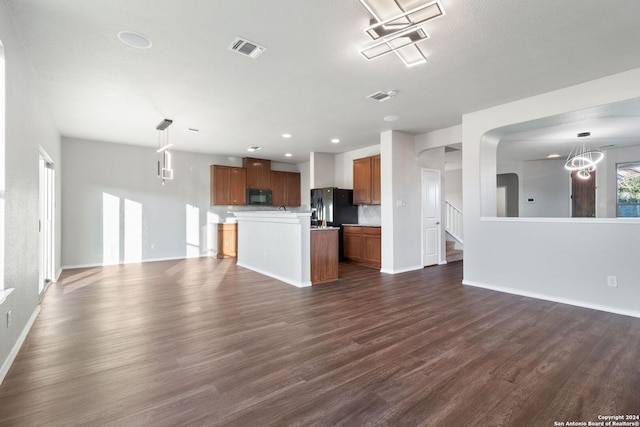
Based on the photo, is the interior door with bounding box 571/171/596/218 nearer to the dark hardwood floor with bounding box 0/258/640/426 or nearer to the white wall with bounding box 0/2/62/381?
the dark hardwood floor with bounding box 0/258/640/426

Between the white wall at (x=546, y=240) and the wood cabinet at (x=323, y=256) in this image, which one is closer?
the white wall at (x=546, y=240)

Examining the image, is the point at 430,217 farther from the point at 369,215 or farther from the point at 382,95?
the point at 382,95

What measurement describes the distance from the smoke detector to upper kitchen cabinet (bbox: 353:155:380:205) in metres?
2.55

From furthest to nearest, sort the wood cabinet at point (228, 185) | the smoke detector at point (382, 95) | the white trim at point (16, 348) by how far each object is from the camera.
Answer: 1. the wood cabinet at point (228, 185)
2. the smoke detector at point (382, 95)
3. the white trim at point (16, 348)

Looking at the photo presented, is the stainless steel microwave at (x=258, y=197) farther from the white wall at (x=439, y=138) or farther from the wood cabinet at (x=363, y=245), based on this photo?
the white wall at (x=439, y=138)

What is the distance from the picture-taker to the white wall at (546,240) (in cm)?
343

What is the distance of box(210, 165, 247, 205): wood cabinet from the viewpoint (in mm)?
8023

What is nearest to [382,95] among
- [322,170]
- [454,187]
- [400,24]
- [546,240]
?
[400,24]

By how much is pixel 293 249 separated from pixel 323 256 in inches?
21.9

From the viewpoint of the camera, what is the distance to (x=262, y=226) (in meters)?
5.78

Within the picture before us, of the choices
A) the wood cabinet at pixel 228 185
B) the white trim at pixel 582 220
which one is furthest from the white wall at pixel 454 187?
the wood cabinet at pixel 228 185

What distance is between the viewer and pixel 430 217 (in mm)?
6547

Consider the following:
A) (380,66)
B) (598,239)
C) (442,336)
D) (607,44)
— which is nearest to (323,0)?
(380,66)

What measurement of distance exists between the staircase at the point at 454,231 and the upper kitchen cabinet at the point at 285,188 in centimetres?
452
